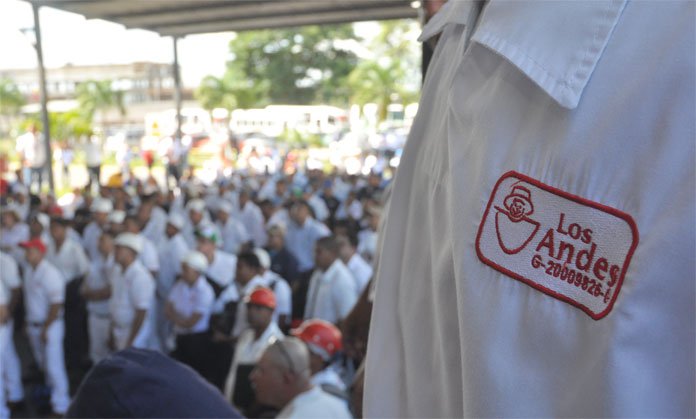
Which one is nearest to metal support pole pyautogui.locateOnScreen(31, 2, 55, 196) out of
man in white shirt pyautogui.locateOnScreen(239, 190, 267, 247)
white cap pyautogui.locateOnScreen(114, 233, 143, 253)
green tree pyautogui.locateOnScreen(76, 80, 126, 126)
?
man in white shirt pyautogui.locateOnScreen(239, 190, 267, 247)

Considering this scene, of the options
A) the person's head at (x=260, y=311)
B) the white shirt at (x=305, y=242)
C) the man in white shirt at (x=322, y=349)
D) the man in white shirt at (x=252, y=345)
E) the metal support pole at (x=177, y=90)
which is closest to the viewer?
the man in white shirt at (x=322, y=349)

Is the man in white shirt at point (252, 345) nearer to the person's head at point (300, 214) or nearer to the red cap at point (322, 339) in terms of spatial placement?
the red cap at point (322, 339)

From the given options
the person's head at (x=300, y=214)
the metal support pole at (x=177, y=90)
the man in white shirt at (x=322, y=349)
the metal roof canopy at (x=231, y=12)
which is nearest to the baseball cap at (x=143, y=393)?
the man in white shirt at (x=322, y=349)

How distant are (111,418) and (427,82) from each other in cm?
95

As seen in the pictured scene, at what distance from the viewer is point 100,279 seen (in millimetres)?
5598

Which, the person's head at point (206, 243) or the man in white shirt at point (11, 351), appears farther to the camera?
the person's head at point (206, 243)

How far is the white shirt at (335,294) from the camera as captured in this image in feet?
15.3

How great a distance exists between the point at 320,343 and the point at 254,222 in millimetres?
4954

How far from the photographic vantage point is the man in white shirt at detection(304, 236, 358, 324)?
15.4 ft

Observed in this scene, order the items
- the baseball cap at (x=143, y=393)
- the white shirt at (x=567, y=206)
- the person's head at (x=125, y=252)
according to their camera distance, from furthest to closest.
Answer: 1. the person's head at (x=125, y=252)
2. the baseball cap at (x=143, y=393)
3. the white shirt at (x=567, y=206)

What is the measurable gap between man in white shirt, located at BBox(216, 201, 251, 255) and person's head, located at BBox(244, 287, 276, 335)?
3255mm

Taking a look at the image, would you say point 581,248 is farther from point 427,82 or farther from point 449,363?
point 427,82

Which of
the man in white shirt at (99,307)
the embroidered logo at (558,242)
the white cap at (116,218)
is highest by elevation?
the embroidered logo at (558,242)

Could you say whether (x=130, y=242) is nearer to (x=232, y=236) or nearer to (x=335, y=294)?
(x=335, y=294)
